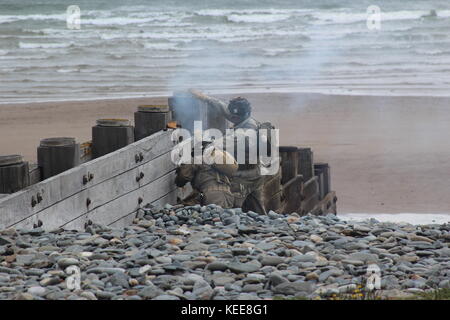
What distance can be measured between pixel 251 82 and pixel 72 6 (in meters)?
28.6

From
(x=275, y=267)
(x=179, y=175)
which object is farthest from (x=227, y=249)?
(x=179, y=175)

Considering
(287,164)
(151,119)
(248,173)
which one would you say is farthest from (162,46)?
(248,173)

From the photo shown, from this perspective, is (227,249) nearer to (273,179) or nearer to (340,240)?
(340,240)

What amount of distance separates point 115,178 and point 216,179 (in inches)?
48.1

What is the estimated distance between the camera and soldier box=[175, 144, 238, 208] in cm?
1011

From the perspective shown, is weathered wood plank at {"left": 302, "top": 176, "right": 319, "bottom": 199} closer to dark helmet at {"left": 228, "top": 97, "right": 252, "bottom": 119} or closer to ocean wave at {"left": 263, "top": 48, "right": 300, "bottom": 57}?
dark helmet at {"left": 228, "top": 97, "right": 252, "bottom": 119}

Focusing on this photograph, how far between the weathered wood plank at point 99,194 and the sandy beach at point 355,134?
4569 millimetres

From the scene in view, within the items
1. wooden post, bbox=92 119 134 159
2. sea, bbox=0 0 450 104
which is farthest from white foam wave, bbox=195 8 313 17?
wooden post, bbox=92 119 134 159

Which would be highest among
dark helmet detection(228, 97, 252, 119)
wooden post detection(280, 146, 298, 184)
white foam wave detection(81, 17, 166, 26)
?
white foam wave detection(81, 17, 166, 26)

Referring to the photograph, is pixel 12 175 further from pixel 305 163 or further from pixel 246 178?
pixel 305 163

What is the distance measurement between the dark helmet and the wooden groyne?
79 cm

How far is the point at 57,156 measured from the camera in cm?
936

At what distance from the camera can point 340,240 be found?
8156mm

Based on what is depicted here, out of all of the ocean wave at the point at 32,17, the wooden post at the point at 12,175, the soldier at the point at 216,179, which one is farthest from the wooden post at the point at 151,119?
the ocean wave at the point at 32,17
